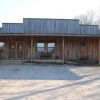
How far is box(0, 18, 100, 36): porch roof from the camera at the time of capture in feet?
106

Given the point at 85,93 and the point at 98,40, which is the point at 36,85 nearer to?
the point at 85,93

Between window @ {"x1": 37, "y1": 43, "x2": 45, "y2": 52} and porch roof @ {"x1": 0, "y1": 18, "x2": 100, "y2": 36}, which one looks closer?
porch roof @ {"x1": 0, "y1": 18, "x2": 100, "y2": 36}

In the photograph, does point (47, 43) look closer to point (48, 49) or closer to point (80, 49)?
point (48, 49)

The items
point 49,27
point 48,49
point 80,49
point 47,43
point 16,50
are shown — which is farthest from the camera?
point 80,49

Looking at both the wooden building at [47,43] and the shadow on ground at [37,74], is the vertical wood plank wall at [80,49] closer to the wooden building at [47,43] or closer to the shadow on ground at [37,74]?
the wooden building at [47,43]

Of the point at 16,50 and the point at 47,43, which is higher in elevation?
the point at 47,43

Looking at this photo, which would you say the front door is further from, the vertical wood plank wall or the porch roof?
the vertical wood plank wall

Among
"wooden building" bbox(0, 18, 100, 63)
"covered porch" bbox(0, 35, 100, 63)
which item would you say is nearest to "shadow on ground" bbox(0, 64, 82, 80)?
"wooden building" bbox(0, 18, 100, 63)

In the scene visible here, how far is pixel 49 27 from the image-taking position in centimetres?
3262

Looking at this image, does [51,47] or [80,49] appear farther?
[80,49]

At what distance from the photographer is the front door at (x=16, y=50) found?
32781mm

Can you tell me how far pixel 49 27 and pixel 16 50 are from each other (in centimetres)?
445

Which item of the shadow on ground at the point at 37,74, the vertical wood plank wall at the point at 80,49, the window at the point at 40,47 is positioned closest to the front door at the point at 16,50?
the window at the point at 40,47

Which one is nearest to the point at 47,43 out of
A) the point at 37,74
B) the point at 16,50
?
the point at 16,50
